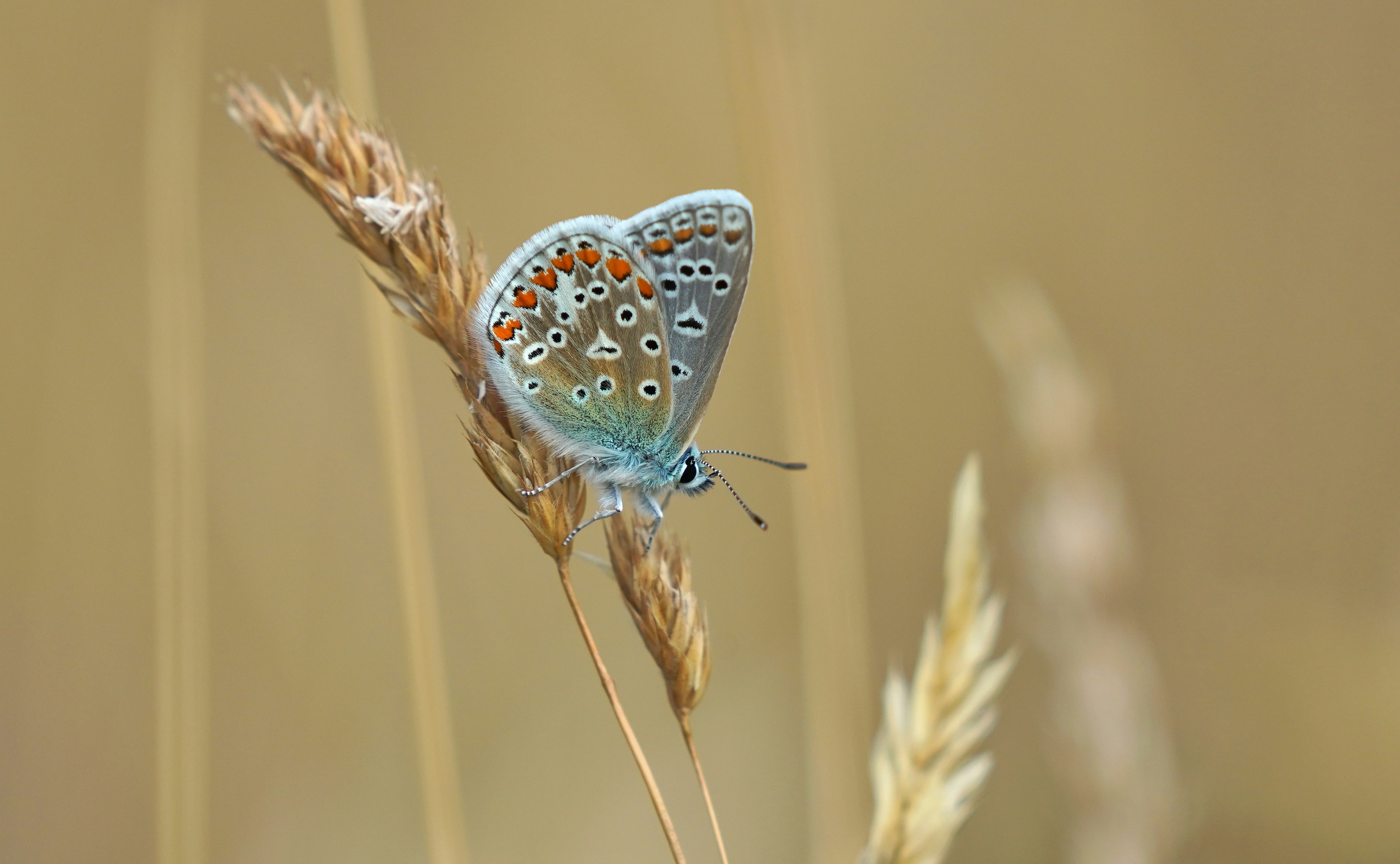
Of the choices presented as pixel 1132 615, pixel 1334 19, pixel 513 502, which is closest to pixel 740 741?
pixel 1132 615

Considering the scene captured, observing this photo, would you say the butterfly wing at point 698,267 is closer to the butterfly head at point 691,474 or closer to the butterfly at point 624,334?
the butterfly at point 624,334

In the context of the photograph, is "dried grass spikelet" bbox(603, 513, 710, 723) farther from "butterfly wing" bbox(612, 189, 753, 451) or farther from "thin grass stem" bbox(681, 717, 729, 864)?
"butterfly wing" bbox(612, 189, 753, 451)

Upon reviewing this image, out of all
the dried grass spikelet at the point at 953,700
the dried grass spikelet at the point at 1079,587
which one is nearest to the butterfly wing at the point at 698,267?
the dried grass spikelet at the point at 953,700

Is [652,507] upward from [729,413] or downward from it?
downward

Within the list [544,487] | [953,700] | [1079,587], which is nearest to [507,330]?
[544,487]

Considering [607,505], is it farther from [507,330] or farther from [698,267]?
[698,267]

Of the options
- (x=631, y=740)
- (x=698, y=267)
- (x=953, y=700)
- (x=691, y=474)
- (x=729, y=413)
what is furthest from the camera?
(x=729, y=413)

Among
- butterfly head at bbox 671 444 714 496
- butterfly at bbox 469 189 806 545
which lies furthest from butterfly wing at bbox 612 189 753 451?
butterfly head at bbox 671 444 714 496

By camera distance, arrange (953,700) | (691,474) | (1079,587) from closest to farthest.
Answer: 1. (953,700)
2. (691,474)
3. (1079,587)

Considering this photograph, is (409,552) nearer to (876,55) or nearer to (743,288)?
(743,288)
